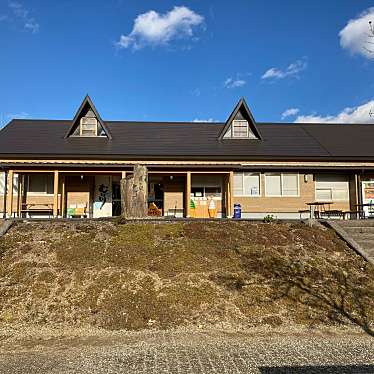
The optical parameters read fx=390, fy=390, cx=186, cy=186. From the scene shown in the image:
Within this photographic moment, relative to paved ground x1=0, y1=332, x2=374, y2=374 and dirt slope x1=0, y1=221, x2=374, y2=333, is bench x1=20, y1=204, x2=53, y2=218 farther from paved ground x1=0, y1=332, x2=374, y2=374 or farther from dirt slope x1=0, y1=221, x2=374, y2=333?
paved ground x1=0, y1=332, x2=374, y2=374

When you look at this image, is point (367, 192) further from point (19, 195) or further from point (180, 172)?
point (19, 195)

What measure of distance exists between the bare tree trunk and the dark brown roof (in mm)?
6511

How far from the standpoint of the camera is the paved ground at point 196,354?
→ 18.0 ft

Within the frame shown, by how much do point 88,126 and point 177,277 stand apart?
15275mm

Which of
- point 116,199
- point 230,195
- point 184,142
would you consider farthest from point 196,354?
point 184,142

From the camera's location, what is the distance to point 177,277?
31.0 ft

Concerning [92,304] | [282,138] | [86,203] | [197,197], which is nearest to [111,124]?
[86,203]

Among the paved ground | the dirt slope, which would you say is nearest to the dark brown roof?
the dirt slope

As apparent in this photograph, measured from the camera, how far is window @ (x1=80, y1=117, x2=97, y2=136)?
22469mm

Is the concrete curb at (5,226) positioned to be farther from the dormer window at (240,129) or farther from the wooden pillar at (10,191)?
the dormer window at (240,129)

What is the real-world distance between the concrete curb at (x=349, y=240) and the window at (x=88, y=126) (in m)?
14.2

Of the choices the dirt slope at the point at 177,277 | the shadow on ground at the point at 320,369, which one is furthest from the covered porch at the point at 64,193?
the shadow on ground at the point at 320,369

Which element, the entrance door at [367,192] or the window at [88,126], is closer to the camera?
the entrance door at [367,192]

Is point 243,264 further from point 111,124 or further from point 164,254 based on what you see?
point 111,124
